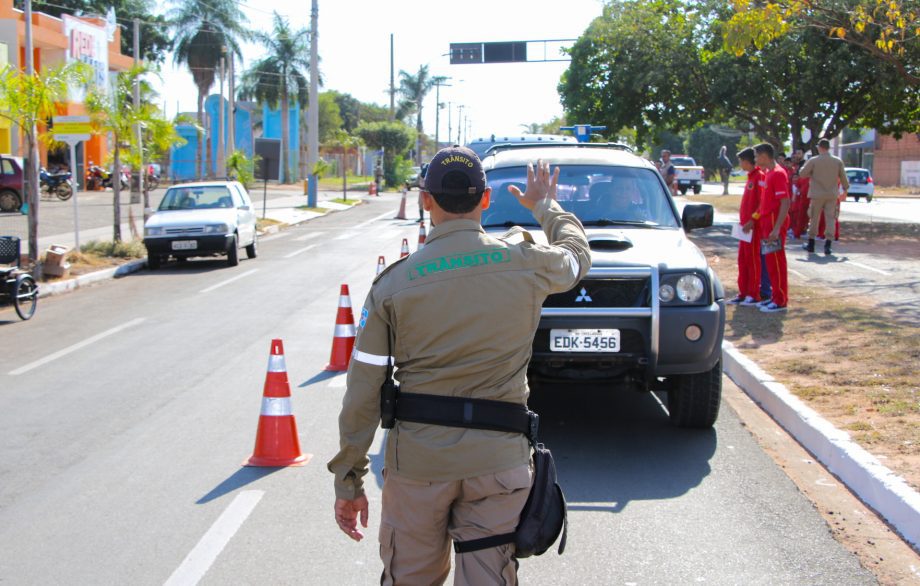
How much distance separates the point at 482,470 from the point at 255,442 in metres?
→ 3.93

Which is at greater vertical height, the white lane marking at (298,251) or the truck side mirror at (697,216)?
the truck side mirror at (697,216)

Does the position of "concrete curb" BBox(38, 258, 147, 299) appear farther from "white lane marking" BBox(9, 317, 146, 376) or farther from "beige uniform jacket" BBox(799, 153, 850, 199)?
"beige uniform jacket" BBox(799, 153, 850, 199)

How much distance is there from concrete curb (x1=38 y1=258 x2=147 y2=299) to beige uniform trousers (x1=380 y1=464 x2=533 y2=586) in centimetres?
1430

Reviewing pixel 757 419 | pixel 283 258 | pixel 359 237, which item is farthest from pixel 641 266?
pixel 359 237

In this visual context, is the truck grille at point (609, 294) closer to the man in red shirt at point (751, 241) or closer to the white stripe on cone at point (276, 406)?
the white stripe on cone at point (276, 406)

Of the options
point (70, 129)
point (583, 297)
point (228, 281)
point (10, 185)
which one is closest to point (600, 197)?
point (583, 297)

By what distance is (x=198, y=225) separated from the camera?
63.9 ft

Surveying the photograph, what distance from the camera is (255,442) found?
6.59m

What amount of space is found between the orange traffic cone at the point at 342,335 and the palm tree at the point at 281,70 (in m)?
61.0

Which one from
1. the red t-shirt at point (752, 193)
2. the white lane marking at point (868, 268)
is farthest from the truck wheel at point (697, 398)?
the white lane marking at point (868, 268)

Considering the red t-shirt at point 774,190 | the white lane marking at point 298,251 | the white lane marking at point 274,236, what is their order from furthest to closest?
the white lane marking at point 274,236, the white lane marking at point 298,251, the red t-shirt at point 774,190

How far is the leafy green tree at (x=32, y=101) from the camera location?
1641 cm

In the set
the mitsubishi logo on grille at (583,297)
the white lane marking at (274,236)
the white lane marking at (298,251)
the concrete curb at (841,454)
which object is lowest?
the white lane marking at (274,236)

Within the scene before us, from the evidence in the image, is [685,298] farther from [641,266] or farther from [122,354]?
[122,354]
